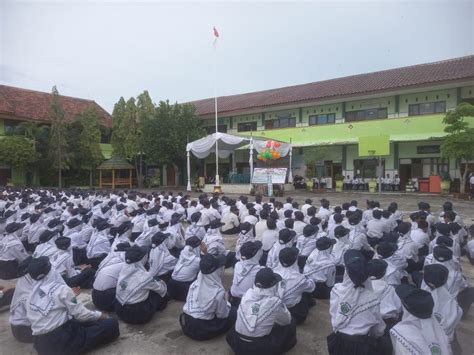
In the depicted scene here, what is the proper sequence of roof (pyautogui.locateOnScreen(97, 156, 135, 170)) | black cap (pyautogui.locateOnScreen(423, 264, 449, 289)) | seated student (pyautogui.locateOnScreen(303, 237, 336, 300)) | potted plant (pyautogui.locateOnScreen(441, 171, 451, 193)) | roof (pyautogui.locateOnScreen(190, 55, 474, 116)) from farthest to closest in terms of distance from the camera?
1. roof (pyautogui.locateOnScreen(97, 156, 135, 170))
2. roof (pyautogui.locateOnScreen(190, 55, 474, 116))
3. potted plant (pyautogui.locateOnScreen(441, 171, 451, 193))
4. seated student (pyautogui.locateOnScreen(303, 237, 336, 300))
5. black cap (pyautogui.locateOnScreen(423, 264, 449, 289))

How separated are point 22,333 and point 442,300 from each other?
4.01 metres

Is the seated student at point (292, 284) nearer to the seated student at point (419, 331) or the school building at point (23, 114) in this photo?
the seated student at point (419, 331)

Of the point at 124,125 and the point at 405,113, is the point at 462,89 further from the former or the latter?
the point at 124,125

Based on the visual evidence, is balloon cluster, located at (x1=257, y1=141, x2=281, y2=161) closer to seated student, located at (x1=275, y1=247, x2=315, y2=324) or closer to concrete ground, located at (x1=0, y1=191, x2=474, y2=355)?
concrete ground, located at (x1=0, y1=191, x2=474, y2=355)

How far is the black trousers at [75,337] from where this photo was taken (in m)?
A: 3.30

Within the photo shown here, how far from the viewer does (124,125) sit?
26.0 metres

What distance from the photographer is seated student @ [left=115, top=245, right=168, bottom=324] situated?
4051mm

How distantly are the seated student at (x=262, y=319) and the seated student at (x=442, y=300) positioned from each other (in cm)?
123

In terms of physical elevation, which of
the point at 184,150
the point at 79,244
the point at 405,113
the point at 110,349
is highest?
the point at 405,113

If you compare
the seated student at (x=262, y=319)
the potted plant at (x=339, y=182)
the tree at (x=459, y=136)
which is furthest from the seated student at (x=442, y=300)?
the potted plant at (x=339, y=182)

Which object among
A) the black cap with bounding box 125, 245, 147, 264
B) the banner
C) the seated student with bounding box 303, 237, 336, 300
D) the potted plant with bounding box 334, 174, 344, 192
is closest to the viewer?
the black cap with bounding box 125, 245, 147, 264

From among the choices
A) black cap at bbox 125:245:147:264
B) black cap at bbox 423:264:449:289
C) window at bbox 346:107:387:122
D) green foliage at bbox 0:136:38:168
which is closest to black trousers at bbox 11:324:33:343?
black cap at bbox 125:245:147:264

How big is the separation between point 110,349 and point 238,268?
5.13ft

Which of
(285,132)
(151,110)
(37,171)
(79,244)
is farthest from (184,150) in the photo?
(79,244)
